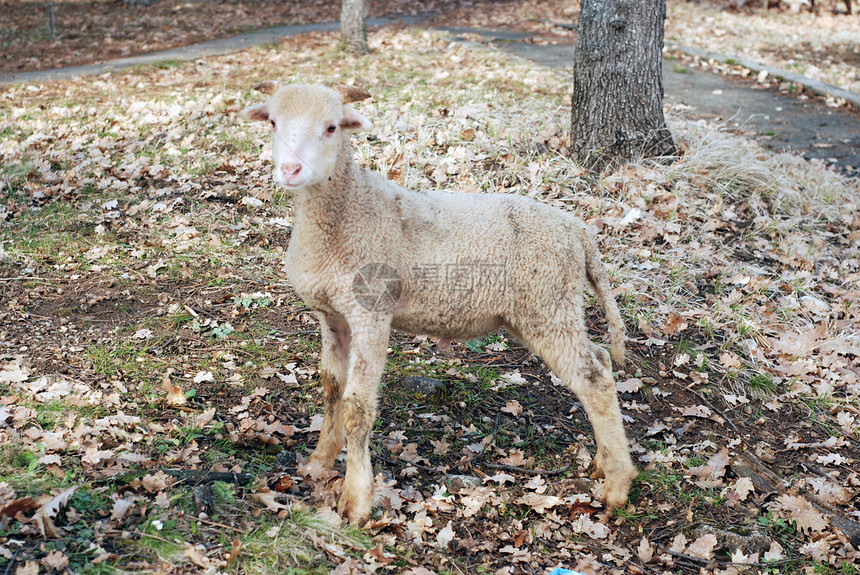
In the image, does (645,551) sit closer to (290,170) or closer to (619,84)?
(290,170)

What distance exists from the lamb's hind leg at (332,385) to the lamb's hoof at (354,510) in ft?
1.49

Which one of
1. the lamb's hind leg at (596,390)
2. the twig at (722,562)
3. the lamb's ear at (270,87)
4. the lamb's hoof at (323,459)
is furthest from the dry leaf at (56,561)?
the twig at (722,562)

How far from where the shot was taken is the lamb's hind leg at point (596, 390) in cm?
379

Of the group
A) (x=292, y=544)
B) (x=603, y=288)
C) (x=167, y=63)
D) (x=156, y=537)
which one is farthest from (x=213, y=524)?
(x=167, y=63)

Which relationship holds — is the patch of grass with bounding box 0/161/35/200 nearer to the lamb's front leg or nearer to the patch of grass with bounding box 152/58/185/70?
the patch of grass with bounding box 152/58/185/70

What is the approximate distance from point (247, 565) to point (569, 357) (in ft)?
6.28

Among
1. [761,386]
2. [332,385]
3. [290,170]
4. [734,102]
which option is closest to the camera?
[290,170]

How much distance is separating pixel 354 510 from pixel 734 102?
965 cm

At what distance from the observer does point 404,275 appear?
142 inches

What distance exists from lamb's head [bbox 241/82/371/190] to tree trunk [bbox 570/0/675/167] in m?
4.10

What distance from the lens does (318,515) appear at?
346 centimetres

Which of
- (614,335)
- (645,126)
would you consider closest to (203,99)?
(645,126)

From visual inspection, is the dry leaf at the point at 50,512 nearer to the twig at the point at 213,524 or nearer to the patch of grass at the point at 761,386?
the twig at the point at 213,524

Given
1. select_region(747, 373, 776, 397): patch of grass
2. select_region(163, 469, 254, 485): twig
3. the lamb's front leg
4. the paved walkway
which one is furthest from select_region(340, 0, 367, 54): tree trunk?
select_region(163, 469, 254, 485): twig
